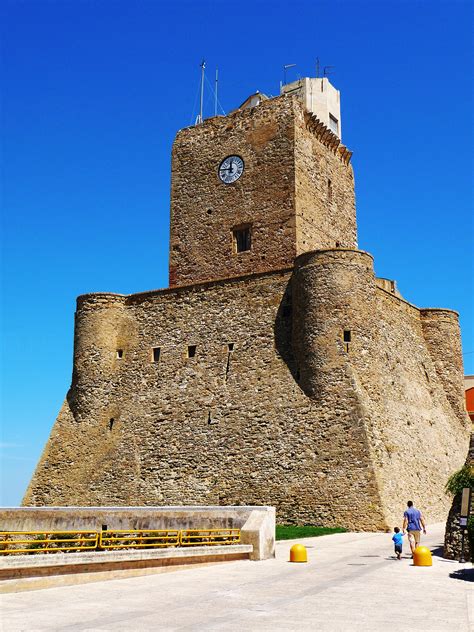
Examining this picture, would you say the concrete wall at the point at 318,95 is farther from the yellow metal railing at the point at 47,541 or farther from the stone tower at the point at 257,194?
the yellow metal railing at the point at 47,541

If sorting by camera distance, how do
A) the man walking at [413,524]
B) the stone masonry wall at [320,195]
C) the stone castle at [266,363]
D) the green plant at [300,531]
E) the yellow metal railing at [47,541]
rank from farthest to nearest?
the stone masonry wall at [320,195] < the stone castle at [266,363] < the green plant at [300,531] < the man walking at [413,524] < the yellow metal railing at [47,541]

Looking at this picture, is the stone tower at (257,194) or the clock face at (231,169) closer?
the stone tower at (257,194)

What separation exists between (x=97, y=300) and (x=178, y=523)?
568 inches

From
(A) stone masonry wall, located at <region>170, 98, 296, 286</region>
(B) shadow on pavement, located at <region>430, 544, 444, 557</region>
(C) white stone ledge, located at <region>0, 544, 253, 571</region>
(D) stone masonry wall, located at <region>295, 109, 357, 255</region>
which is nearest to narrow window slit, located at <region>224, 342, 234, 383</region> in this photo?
(A) stone masonry wall, located at <region>170, 98, 296, 286</region>

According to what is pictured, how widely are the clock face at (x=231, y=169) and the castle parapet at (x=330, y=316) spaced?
299 inches

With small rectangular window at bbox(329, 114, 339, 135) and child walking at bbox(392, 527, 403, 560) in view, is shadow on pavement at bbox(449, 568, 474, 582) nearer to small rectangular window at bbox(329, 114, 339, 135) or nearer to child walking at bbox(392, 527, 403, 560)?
child walking at bbox(392, 527, 403, 560)

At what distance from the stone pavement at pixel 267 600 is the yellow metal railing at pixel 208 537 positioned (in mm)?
934

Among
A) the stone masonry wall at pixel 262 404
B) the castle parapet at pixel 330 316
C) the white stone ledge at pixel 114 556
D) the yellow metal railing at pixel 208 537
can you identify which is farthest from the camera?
the castle parapet at pixel 330 316

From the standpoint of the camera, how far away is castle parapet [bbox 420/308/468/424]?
30.6m

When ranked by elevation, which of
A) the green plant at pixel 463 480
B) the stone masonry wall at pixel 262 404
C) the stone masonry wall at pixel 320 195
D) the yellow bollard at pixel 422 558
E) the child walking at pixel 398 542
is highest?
the stone masonry wall at pixel 320 195

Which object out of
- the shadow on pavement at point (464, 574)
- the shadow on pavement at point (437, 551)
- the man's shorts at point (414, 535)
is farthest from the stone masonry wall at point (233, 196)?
the shadow on pavement at point (464, 574)

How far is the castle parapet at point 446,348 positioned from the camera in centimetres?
3061

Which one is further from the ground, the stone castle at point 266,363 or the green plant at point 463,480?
the stone castle at point 266,363

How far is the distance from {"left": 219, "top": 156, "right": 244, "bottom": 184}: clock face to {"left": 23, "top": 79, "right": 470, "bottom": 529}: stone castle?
81 mm
